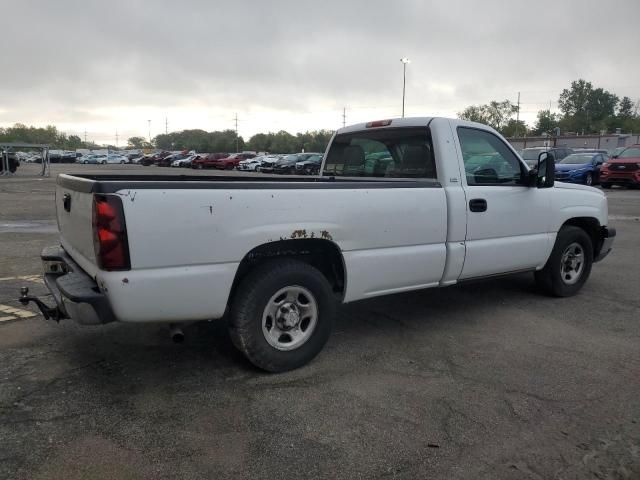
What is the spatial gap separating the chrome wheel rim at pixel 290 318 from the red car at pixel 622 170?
73.1 feet

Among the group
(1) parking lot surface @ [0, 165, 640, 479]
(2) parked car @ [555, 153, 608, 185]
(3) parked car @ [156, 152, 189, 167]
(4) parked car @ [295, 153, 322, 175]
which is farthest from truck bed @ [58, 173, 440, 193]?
(3) parked car @ [156, 152, 189, 167]

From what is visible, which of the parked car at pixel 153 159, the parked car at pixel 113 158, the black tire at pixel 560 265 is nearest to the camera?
the black tire at pixel 560 265

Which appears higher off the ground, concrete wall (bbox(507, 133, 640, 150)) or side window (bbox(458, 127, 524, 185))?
concrete wall (bbox(507, 133, 640, 150))

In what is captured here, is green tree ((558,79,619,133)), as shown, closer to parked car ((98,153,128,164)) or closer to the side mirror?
parked car ((98,153,128,164))

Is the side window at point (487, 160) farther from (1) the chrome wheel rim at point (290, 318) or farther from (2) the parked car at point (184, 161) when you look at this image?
(2) the parked car at point (184, 161)

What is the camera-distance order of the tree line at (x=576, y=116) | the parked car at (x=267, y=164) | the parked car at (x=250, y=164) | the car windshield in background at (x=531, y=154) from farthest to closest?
the tree line at (x=576, y=116) < the parked car at (x=250, y=164) < the parked car at (x=267, y=164) < the car windshield in background at (x=531, y=154)

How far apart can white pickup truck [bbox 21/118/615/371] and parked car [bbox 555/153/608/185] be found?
1878 cm

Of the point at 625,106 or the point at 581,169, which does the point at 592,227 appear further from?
the point at 625,106

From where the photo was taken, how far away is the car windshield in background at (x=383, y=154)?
16.2 feet

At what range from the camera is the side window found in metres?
4.95

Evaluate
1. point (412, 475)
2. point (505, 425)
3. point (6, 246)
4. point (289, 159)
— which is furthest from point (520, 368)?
point (289, 159)

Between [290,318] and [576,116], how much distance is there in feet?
430

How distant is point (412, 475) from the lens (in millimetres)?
2756

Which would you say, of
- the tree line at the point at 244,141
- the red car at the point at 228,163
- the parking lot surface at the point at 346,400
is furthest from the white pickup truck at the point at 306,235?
the tree line at the point at 244,141
